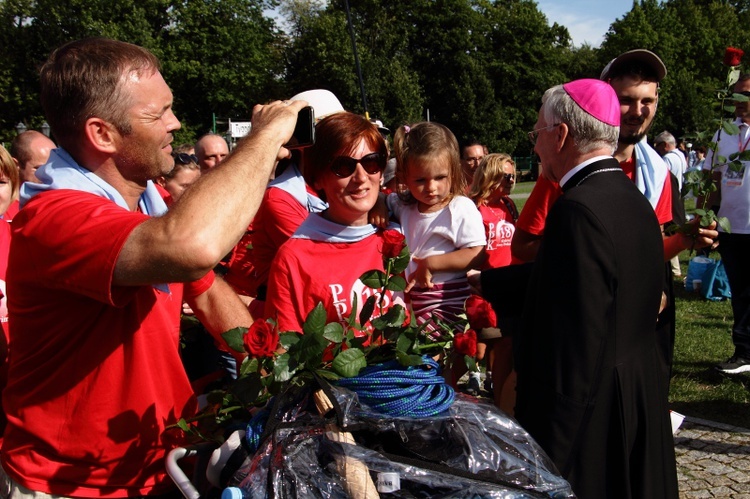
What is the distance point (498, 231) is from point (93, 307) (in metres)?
3.83

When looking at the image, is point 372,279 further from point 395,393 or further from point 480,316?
point 395,393

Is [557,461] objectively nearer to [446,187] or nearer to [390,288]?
[390,288]

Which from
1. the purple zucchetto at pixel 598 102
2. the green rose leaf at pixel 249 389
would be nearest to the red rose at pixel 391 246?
the green rose leaf at pixel 249 389

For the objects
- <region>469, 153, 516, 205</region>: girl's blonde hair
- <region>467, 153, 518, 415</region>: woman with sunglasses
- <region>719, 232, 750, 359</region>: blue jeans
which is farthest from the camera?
<region>719, 232, 750, 359</region>: blue jeans

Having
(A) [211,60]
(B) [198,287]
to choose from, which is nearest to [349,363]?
(B) [198,287]

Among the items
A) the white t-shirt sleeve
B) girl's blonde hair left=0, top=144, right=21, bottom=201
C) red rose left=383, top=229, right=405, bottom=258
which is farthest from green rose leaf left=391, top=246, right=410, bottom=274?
girl's blonde hair left=0, top=144, right=21, bottom=201

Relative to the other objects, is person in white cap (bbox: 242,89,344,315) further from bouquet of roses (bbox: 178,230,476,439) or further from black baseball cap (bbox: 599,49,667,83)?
bouquet of roses (bbox: 178,230,476,439)

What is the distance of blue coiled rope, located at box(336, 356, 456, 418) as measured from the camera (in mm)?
1490

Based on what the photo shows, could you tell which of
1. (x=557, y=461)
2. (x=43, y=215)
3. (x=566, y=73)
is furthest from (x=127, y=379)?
(x=566, y=73)

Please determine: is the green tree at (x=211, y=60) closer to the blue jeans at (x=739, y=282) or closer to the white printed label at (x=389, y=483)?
the blue jeans at (x=739, y=282)

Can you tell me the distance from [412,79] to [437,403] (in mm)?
50417

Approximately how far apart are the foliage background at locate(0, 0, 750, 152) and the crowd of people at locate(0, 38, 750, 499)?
131ft

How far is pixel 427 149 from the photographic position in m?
3.73

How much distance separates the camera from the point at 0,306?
325cm
